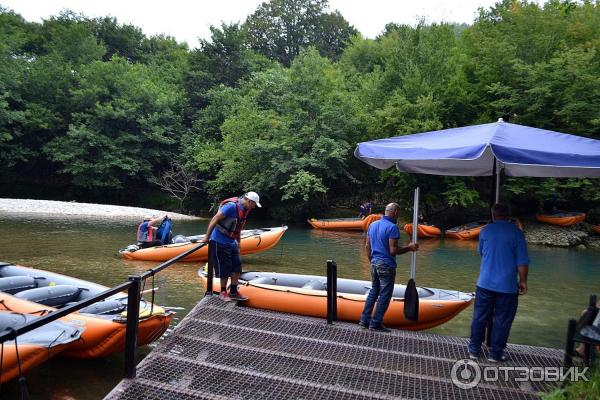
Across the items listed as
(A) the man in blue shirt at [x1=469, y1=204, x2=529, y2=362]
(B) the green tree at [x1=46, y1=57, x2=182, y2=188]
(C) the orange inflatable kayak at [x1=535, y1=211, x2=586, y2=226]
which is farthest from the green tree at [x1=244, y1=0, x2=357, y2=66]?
(A) the man in blue shirt at [x1=469, y1=204, x2=529, y2=362]

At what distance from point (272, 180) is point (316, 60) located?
7804mm

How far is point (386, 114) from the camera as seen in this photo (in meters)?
23.6

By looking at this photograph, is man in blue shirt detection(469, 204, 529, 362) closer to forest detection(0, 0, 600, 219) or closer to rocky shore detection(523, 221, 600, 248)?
rocky shore detection(523, 221, 600, 248)

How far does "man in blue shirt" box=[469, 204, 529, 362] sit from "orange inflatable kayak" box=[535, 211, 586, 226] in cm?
1868

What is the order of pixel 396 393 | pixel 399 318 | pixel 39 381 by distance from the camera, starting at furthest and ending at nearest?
pixel 399 318 < pixel 39 381 < pixel 396 393

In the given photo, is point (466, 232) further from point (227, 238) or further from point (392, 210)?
point (227, 238)

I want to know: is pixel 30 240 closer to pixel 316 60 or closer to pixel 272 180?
pixel 272 180

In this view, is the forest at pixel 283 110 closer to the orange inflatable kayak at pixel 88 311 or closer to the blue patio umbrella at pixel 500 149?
the blue patio umbrella at pixel 500 149

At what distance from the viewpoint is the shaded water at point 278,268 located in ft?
18.7

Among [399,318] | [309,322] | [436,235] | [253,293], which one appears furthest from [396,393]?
[436,235]

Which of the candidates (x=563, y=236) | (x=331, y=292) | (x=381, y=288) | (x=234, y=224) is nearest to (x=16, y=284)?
(x=234, y=224)

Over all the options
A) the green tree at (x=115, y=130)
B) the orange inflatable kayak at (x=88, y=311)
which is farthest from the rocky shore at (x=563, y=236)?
the green tree at (x=115, y=130)

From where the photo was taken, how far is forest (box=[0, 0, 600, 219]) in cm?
2161

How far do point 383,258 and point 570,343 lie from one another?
81.3 inches
